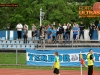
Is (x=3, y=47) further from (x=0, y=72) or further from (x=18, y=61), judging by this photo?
(x=0, y=72)

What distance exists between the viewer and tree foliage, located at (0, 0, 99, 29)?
5644 cm

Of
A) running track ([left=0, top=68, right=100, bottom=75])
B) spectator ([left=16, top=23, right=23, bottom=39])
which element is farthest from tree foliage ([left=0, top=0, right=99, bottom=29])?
running track ([left=0, top=68, right=100, bottom=75])

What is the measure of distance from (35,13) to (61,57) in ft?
88.3

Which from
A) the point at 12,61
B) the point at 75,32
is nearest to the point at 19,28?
the point at 12,61

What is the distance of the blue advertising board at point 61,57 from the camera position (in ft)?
98.2

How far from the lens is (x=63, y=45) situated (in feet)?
121

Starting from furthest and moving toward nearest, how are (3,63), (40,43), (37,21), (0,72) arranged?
(37,21) → (40,43) → (3,63) → (0,72)

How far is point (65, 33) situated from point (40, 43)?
104 inches

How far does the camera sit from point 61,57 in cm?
3045

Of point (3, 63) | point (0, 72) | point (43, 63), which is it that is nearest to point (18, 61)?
point (3, 63)

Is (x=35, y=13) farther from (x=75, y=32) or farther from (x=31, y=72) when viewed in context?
(x=31, y=72)

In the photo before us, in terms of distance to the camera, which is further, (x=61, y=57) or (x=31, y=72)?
(x=61, y=57)

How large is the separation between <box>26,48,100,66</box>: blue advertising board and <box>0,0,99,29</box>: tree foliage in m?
24.8

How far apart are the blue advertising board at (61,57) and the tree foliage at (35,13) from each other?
24.8 meters
